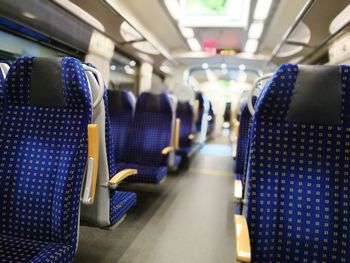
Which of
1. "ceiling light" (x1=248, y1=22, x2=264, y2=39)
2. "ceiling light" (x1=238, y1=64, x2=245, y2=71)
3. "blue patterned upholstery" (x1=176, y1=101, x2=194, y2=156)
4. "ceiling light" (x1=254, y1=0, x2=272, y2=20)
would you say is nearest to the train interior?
"ceiling light" (x1=254, y1=0, x2=272, y2=20)

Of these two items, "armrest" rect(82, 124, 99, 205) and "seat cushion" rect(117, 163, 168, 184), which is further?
"seat cushion" rect(117, 163, 168, 184)

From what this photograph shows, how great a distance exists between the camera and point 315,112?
1318 mm

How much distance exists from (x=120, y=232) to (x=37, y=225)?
4.14 ft

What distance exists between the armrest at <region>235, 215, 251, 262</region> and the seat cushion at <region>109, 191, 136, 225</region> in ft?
2.92

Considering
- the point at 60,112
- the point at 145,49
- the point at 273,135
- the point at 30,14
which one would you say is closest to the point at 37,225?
the point at 60,112

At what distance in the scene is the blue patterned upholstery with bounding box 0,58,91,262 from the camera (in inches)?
56.6

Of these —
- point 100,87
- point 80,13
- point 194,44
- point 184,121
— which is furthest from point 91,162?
point 194,44

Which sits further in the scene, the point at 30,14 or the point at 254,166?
the point at 30,14

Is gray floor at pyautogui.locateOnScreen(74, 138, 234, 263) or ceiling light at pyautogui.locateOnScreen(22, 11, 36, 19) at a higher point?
ceiling light at pyautogui.locateOnScreen(22, 11, 36, 19)

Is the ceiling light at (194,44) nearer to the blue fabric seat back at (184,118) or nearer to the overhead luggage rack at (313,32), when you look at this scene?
the overhead luggage rack at (313,32)

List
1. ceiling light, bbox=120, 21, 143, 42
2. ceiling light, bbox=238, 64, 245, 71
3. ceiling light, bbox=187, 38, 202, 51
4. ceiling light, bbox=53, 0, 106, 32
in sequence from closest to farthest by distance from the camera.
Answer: ceiling light, bbox=53, 0, 106, 32 < ceiling light, bbox=120, 21, 143, 42 < ceiling light, bbox=187, 38, 202, 51 < ceiling light, bbox=238, 64, 245, 71

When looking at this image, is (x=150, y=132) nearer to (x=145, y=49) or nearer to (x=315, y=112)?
(x=315, y=112)

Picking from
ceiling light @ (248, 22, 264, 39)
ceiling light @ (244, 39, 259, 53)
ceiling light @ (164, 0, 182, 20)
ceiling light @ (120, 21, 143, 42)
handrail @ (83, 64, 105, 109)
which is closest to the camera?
handrail @ (83, 64, 105, 109)

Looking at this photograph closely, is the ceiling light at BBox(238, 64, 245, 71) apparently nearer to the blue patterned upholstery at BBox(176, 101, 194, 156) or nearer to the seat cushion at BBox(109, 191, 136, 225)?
the blue patterned upholstery at BBox(176, 101, 194, 156)
